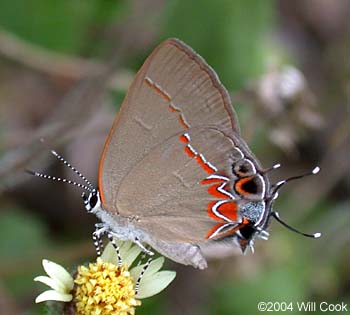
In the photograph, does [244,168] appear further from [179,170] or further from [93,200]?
[93,200]

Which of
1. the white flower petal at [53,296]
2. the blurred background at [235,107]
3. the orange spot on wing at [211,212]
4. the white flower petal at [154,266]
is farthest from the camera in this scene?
the blurred background at [235,107]

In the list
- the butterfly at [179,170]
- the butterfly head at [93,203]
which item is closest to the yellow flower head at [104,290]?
the butterfly at [179,170]

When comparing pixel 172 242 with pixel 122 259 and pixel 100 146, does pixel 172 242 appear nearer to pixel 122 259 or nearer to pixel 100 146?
pixel 122 259

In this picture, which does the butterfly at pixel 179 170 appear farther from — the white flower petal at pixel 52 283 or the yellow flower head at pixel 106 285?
the white flower petal at pixel 52 283

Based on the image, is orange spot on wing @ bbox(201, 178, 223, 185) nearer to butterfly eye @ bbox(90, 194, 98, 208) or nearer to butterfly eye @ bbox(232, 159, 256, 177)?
butterfly eye @ bbox(232, 159, 256, 177)

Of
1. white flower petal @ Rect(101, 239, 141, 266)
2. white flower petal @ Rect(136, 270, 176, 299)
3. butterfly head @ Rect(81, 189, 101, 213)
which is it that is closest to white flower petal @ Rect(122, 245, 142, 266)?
white flower petal @ Rect(101, 239, 141, 266)

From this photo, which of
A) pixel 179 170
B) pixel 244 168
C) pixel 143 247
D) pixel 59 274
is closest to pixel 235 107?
pixel 179 170
